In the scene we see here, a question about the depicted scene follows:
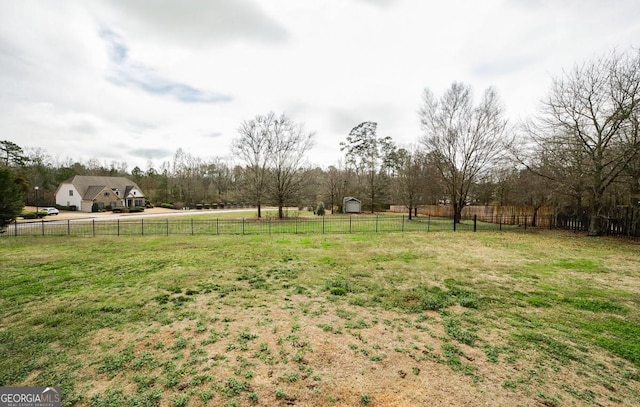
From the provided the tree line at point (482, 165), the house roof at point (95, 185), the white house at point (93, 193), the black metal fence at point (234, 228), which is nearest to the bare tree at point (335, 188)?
the tree line at point (482, 165)

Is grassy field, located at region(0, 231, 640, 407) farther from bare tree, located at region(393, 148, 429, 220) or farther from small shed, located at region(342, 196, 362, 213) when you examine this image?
small shed, located at region(342, 196, 362, 213)

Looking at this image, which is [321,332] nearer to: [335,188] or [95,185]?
[335,188]

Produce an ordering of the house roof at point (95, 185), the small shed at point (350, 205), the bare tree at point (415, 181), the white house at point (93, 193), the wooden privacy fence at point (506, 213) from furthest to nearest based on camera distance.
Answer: the house roof at point (95, 185) → the white house at point (93, 193) → the small shed at point (350, 205) → the bare tree at point (415, 181) → the wooden privacy fence at point (506, 213)

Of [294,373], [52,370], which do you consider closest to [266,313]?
[294,373]

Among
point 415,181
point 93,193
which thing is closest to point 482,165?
point 415,181

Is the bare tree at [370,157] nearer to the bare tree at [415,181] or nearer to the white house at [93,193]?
the bare tree at [415,181]

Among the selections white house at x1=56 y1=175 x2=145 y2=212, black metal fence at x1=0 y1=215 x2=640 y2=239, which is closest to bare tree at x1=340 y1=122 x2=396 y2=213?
black metal fence at x1=0 y1=215 x2=640 y2=239

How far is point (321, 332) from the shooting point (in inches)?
167

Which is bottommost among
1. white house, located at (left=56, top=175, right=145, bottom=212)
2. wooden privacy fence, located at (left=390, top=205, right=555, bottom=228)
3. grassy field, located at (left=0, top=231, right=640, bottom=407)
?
grassy field, located at (left=0, top=231, right=640, bottom=407)

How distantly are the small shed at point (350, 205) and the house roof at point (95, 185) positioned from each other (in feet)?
124

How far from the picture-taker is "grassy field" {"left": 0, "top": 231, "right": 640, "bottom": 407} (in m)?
2.97

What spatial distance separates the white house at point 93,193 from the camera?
4135cm

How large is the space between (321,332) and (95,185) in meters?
55.0

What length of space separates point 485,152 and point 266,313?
22415mm
